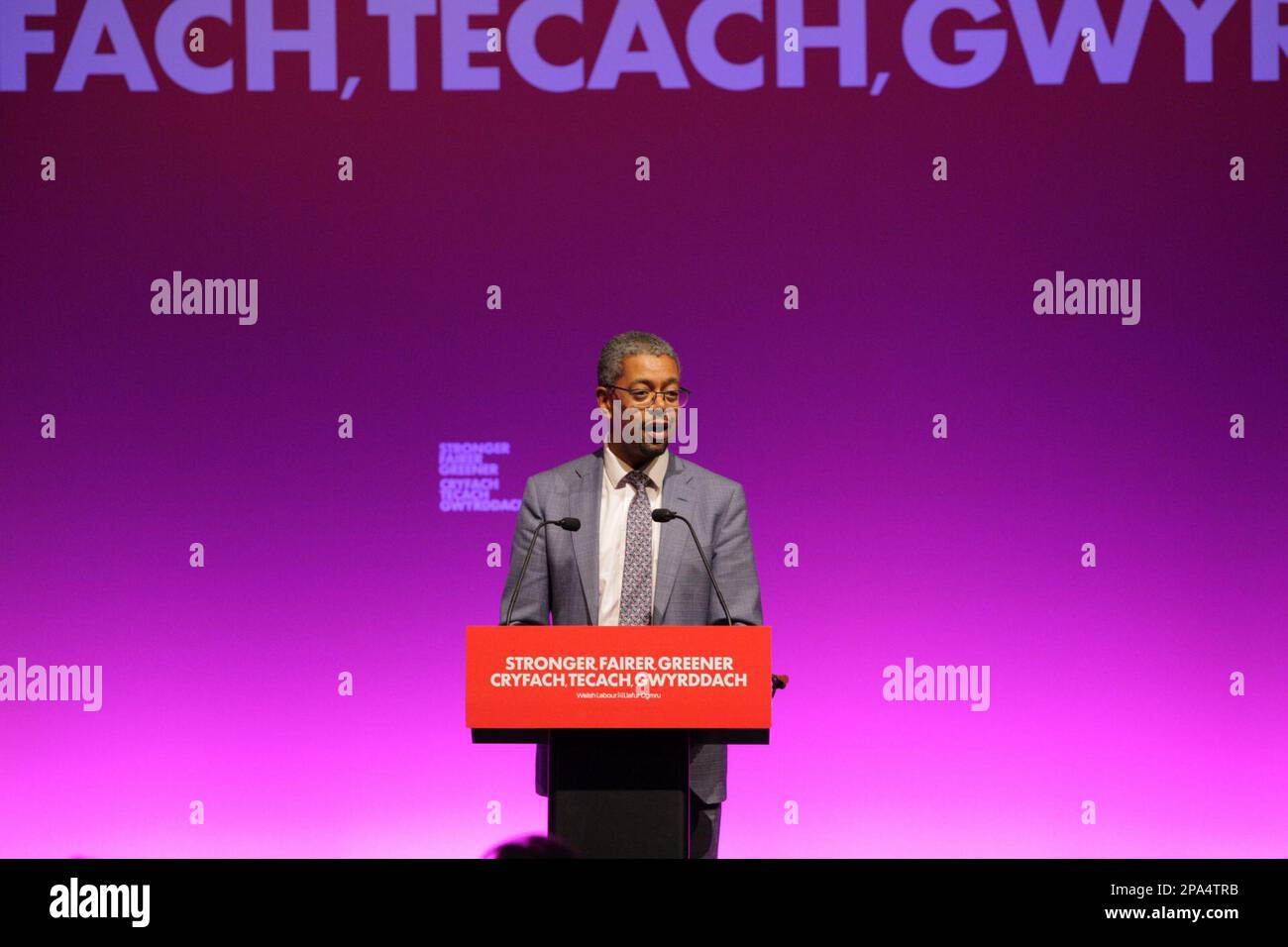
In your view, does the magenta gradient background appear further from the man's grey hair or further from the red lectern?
the red lectern

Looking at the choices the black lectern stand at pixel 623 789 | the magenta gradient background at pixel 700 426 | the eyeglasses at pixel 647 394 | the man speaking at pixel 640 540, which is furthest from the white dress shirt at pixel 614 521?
the magenta gradient background at pixel 700 426

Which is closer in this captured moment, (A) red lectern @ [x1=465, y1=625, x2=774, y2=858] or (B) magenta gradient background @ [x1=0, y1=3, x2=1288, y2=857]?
(A) red lectern @ [x1=465, y1=625, x2=774, y2=858]

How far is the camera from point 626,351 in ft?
10.4

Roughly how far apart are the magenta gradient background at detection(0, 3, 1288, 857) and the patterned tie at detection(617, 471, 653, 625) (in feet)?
5.14

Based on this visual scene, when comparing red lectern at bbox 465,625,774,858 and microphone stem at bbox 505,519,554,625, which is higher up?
microphone stem at bbox 505,519,554,625

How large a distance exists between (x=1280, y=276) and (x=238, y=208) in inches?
138

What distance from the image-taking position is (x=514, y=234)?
15.4ft

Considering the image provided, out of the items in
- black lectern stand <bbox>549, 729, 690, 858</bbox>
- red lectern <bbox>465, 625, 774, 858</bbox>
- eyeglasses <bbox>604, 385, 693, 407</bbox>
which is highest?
eyeglasses <bbox>604, 385, 693, 407</bbox>

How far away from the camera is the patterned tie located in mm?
3111

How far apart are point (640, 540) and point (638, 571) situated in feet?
0.23

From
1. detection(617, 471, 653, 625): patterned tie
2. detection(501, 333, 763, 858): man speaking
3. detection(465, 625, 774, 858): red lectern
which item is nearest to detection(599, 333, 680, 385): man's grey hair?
detection(501, 333, 763, 858): man speaking

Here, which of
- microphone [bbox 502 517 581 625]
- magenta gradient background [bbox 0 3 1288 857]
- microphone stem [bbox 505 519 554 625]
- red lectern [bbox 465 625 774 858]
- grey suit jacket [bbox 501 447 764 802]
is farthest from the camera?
magenta gradient background [bbox 0 3 1288 857]

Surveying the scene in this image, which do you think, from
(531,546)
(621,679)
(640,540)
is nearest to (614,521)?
(640,540)
